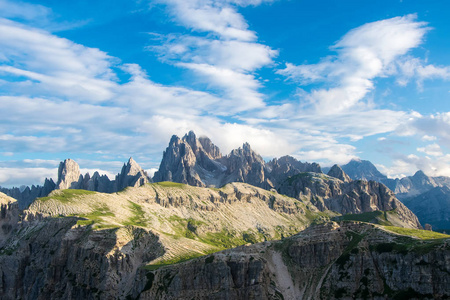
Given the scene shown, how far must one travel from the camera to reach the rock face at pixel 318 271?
15575 cm

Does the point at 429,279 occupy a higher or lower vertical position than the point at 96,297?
higher

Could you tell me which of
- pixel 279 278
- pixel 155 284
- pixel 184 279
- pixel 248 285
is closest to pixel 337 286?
pixel 279 278

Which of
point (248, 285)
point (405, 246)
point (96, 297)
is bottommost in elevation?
point (96, 297)

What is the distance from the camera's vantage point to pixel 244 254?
193125 mm

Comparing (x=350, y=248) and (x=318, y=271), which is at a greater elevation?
(x=350, y=248)

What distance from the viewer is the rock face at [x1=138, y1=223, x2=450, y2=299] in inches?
6132

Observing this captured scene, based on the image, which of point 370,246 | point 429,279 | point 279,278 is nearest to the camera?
point 429,279

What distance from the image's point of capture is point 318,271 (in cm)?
18638

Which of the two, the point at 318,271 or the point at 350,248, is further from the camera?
the point at 318,271

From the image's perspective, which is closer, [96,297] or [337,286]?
[337,286]

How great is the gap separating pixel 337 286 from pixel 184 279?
75.0 meters

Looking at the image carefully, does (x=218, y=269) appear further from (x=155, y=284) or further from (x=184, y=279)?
(x=155, y=284)

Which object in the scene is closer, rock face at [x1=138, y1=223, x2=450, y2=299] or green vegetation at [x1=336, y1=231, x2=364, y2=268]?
rock face at [x1=138, y1=223, x2=450, y2=299]

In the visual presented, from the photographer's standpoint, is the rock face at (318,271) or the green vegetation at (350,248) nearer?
the rock face at (318,271)
